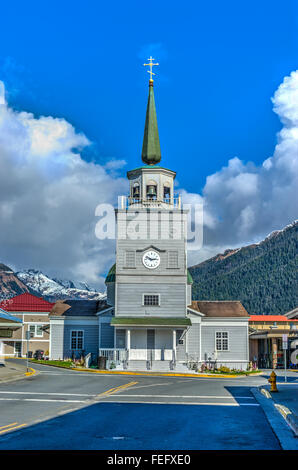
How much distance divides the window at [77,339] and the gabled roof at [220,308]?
366 inches

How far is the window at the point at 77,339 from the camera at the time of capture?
46.5 meters

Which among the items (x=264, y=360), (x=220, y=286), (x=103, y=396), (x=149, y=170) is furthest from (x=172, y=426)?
(x=220, y=286)

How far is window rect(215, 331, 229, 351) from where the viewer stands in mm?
45406

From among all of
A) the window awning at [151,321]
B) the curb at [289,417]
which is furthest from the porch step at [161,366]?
the curb at [289,417]

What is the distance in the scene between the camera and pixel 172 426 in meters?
12.1

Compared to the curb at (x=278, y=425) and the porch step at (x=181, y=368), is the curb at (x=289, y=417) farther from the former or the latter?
the porch step at (x=181, y=368)

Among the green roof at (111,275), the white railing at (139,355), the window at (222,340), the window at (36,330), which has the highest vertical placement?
the green roof at (111,275)

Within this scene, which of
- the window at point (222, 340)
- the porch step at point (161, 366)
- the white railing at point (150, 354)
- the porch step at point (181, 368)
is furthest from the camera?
the window at point (222, 340)

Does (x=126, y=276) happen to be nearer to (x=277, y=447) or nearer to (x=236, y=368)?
(x=236, y=368)

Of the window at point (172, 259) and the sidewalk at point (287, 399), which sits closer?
the sidewalk at point (287, 399)

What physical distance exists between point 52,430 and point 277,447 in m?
4.45

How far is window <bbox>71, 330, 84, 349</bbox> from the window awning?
666 cm

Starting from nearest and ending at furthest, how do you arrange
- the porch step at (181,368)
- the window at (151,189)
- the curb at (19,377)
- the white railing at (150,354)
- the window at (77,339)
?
1. the curb at (19,377)
2. the porch step at (181,368)
3. the white railing at (150,354)
4. the window at (151,189)
5. the window at (77,339)

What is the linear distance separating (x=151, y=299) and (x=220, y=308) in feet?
25.4
